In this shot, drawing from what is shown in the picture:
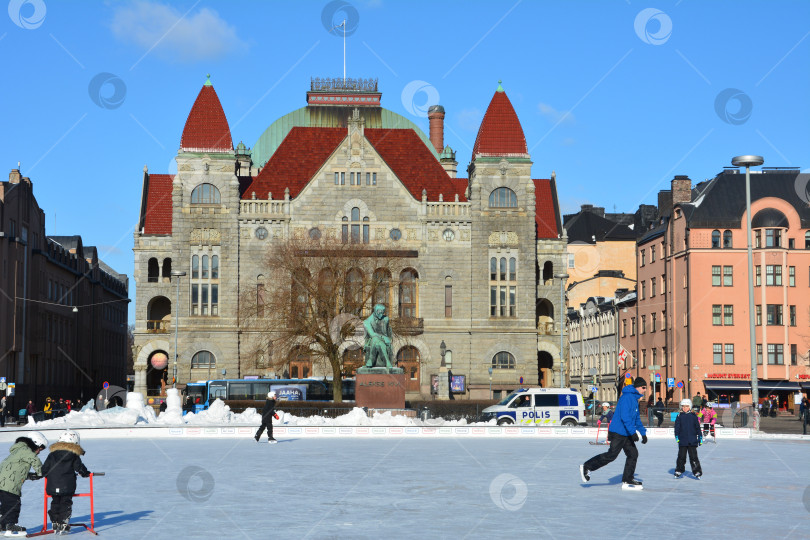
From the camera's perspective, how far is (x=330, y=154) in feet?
289

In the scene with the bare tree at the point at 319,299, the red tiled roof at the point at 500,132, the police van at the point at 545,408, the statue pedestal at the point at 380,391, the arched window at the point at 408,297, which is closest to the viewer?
the statue pedestal at the point at 380,391

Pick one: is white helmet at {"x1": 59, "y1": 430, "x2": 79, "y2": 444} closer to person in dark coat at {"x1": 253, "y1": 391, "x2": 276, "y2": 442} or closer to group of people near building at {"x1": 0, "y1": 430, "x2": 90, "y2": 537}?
group of people near building at {"x1": 0, "y1": 430, "x2": 90, "y2": 537}

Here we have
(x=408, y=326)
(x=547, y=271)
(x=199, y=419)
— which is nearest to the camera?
(x=199, y=419)

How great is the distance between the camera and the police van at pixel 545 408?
51.8m

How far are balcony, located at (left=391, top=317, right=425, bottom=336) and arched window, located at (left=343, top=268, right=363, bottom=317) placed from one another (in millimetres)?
3736

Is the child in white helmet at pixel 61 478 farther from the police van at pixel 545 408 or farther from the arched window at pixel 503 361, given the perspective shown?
the arched window at pixel 503 361

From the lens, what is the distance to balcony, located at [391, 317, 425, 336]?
78381 mm

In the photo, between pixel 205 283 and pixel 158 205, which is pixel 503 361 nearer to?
pixel 205 283

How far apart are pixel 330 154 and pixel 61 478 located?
74.4 meters

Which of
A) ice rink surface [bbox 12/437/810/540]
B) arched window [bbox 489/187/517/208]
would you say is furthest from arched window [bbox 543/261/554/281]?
ice rink surface [bbox 12/437/810/540]

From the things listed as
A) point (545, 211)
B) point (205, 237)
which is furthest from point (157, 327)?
point (545, 211)

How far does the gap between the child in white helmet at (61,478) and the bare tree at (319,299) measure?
176ft

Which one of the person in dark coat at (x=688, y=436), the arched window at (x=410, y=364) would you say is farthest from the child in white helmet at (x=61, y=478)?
the arched window at (x=410, y=364)

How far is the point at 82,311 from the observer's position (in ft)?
360
